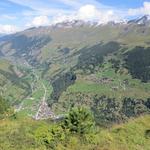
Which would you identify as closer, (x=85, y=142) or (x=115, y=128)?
(x=85, y=142)

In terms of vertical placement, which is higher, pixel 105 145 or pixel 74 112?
pixel 74 112

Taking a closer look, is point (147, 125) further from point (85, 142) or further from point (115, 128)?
point (85, 142)

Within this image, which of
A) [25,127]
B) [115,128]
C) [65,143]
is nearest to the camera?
[65,143]

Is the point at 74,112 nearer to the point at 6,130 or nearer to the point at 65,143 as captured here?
the point at 65,143

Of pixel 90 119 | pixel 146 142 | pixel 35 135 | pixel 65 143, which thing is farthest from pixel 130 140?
pixel 35 135

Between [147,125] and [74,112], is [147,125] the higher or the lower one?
the lower one

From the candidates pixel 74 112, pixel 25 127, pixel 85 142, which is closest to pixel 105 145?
pixel 85 142

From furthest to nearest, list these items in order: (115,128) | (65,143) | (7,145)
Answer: (115,128) → (65,143) → (7,145)

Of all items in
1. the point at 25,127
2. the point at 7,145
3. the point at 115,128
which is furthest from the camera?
the point at 115,128

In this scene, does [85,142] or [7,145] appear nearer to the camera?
[7,145]
